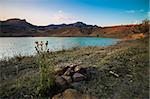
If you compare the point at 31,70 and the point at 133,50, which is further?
A: the point at 133,50

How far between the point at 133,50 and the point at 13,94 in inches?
121

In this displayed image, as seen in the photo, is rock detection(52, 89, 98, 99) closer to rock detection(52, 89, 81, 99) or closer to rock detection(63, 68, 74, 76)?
rock detection(52, 89, 81, 99)

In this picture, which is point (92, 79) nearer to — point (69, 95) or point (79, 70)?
point (79, 70)

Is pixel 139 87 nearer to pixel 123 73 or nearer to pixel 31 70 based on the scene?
pixel 123 73

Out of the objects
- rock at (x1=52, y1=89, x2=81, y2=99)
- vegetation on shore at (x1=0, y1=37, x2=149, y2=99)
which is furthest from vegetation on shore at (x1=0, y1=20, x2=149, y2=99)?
rock at (x1=52, y1=89, x2=81, y2=99)

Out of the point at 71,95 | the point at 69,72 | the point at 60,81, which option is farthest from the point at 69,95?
the point at 69,72

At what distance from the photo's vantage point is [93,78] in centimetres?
462

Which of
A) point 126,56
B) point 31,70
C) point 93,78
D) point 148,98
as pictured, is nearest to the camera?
point 148,98

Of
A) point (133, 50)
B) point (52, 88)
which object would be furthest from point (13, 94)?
point (133, 50)

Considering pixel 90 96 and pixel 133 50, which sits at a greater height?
pixel 133 50

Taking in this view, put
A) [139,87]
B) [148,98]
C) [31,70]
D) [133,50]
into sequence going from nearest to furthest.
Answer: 1. [148,98]
2. [139,87]
3. [31,70]
4. [133,50]

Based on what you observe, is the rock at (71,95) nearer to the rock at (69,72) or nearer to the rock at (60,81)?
the rock at (60,81)

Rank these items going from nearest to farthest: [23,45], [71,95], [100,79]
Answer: [71,95] → [100,79] → [23,45]

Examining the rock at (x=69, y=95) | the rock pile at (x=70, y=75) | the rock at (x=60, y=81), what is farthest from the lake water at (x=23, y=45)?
the rock at (x=69, y=95)
